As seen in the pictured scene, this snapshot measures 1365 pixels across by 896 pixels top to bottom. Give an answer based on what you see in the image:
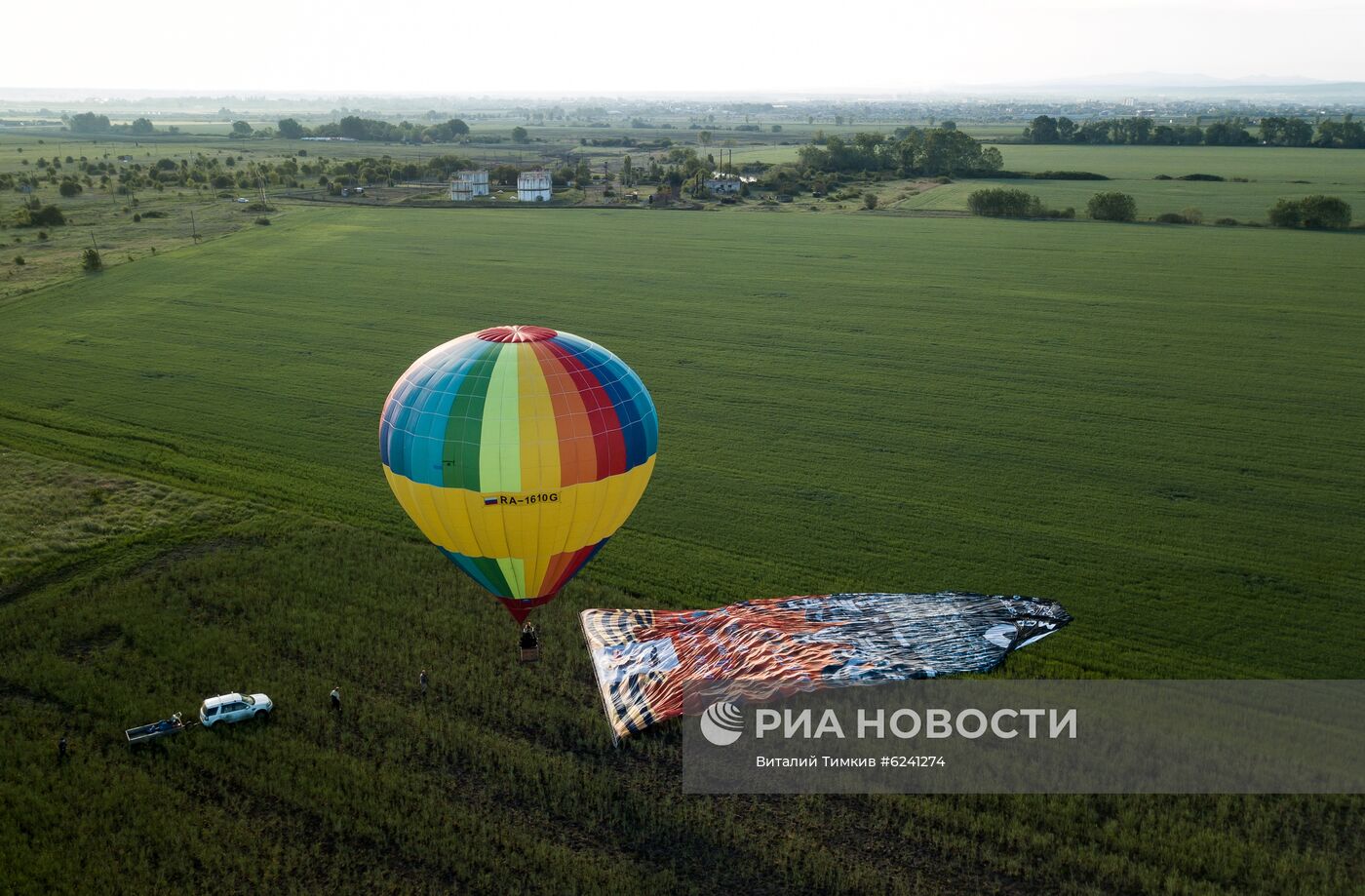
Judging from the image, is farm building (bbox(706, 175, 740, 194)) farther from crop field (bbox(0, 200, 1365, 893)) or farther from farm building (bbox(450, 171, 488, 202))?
crop field (bbox(0, 200, 1365, 893))

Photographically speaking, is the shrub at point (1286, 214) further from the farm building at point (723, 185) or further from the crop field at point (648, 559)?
the farm building at point (723, 185)

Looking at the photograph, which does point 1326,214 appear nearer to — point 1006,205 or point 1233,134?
point 1006,205

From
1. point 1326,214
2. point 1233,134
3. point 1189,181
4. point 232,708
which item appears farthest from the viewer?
point 1233,134

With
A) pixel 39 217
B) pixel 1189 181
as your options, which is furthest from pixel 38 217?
pixel 1189 181

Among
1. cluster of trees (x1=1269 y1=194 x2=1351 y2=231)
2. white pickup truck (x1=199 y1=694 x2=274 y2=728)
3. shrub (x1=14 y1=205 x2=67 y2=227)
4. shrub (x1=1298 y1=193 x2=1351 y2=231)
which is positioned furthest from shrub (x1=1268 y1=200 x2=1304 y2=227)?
shrub (x1=14 y1=205 x2=67 y2=227)

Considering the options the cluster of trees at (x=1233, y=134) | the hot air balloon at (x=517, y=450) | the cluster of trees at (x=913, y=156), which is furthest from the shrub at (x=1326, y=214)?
the cluster of trees at (x=1233, y=134)

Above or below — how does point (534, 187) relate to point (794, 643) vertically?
above

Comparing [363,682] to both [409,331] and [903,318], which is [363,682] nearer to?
[409,331]
